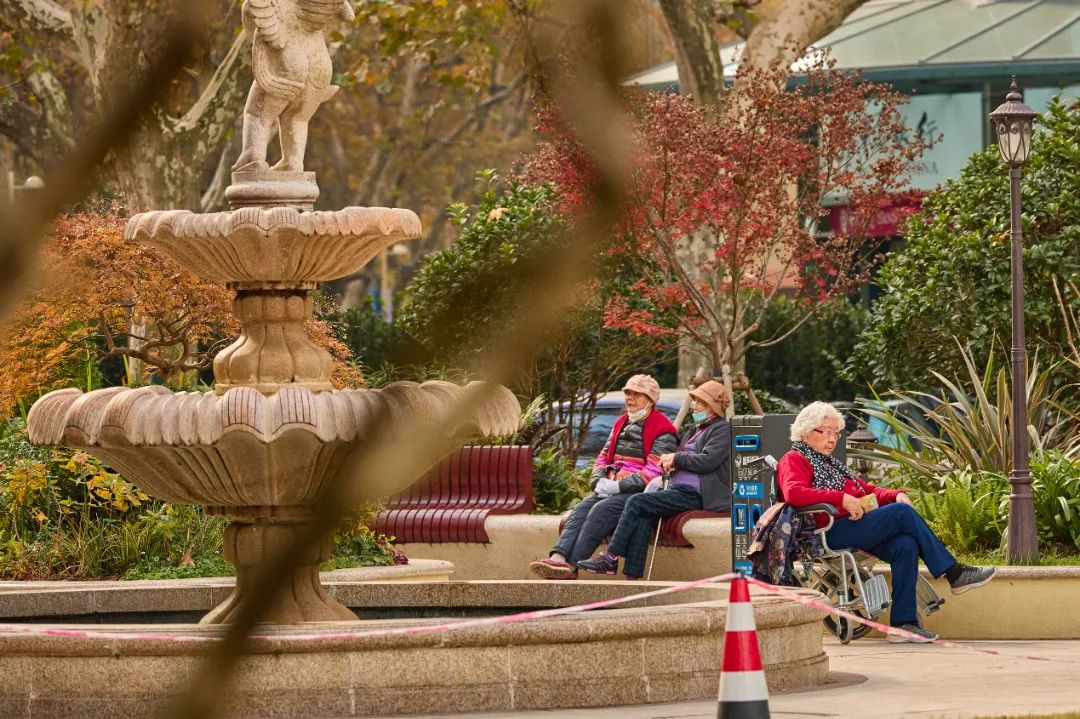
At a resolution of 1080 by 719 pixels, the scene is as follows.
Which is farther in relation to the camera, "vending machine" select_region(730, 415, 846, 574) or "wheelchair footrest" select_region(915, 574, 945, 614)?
"vending machine" select_region(730, 415, 846, 574)

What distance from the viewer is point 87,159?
889 mm

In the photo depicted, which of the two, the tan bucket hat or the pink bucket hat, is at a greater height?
the pink bucket hat

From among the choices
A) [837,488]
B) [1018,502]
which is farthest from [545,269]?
[1018,502]

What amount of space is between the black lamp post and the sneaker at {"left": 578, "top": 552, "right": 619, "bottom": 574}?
239cm

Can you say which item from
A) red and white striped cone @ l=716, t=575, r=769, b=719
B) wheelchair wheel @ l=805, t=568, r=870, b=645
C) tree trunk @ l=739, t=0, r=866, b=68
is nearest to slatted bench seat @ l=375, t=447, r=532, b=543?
tree trunk @ l=739, t=0, r=866, b=68

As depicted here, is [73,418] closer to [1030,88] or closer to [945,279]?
[945,279]

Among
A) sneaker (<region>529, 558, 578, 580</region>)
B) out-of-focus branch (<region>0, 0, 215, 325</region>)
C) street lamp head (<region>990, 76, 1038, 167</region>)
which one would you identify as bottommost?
sneaker (<region>529, 558, 578, 580</region>)

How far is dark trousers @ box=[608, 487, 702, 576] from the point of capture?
1161cm

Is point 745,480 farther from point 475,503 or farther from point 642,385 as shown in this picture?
point 475,503

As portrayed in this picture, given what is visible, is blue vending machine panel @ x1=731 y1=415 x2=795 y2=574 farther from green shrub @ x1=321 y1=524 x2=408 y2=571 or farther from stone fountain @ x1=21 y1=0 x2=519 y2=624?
stone fountain @ x1=21 y1=0 x2=519 y2=624

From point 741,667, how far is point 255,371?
10.8 ft

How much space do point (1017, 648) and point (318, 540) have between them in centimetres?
980

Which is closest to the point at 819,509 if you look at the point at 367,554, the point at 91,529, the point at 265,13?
the point at 367,554

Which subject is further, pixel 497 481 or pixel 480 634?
pixel 497 481
